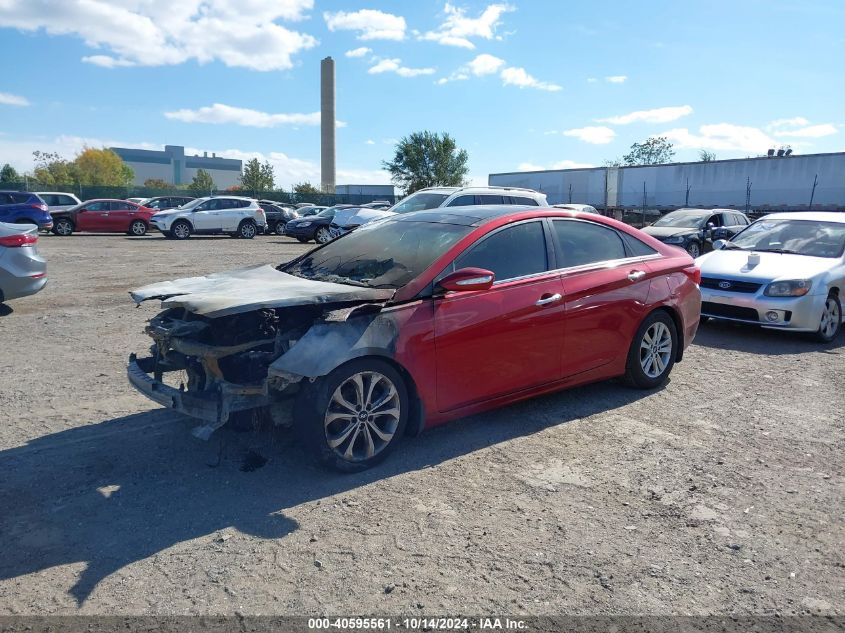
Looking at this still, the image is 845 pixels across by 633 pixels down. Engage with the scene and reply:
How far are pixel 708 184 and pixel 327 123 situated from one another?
57749 mm

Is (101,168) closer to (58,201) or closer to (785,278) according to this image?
(58,201)

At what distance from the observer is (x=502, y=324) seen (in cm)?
459

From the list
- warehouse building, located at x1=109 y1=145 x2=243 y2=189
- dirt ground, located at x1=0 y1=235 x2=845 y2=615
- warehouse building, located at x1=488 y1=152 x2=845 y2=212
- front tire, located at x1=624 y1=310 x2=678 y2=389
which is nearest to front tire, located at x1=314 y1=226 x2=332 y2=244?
warehouse building, located at x1=488 y1=152 x2=845 y2=212

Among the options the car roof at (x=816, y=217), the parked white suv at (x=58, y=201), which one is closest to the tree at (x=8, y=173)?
the parked white suv at (x=58, y=201)

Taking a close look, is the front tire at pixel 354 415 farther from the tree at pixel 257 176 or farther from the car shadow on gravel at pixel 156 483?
the tree at pixel 257 176

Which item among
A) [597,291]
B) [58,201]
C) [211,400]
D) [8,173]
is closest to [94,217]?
[58,201]

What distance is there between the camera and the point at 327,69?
80.5 meters

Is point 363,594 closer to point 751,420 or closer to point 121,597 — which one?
point 121,597

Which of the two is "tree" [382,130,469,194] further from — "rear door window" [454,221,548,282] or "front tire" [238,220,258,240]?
"rear door window" [454,221,548,282]

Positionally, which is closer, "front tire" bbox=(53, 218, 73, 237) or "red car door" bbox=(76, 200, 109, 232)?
"front tire" bbox=(53, 218, 73, 237)

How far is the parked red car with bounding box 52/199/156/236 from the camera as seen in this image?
26359 mm

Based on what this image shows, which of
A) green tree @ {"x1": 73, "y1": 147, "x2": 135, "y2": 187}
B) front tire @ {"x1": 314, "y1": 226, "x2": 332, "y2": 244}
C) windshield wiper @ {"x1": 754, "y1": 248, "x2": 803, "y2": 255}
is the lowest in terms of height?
front tire @ {"x1": 314, "y1": 226, "x2": 332, "y2": 244}

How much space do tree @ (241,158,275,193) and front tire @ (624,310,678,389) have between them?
79375 mm

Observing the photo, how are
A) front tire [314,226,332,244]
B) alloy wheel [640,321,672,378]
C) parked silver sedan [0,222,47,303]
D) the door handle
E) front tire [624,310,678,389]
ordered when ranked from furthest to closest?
front tire [314,226,332,244] < parked silver sedan [0,222,47,303] < alloy wheel [640,321,672,378] < front tire [624,310,678,389] < the door handle
